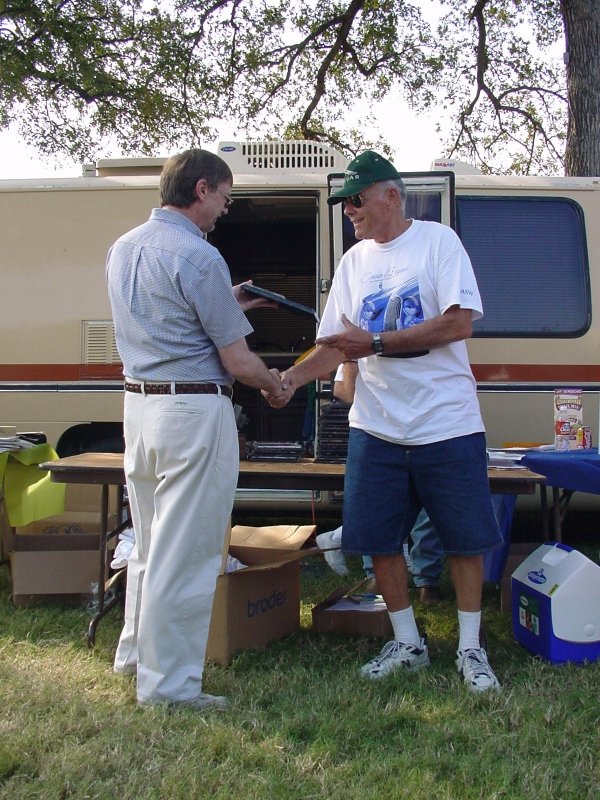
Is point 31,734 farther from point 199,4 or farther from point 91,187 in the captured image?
point 199,4

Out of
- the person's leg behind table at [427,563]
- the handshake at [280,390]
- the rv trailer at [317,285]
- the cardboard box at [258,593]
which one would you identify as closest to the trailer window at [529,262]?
the rv trailer at [317,285]

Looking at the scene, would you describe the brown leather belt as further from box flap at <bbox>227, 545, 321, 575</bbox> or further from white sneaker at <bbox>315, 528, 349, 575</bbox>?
white sneaker at <bbox>315, 528, 349, 575</bbox>

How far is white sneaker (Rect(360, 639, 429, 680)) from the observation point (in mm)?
2961

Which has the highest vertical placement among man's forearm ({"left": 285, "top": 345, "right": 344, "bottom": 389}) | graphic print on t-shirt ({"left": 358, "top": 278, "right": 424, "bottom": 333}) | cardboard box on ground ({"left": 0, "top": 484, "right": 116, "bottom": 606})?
graphic print on t-shirt ({"left": 358, "top": 278, "right": 424, "bottom": 333})

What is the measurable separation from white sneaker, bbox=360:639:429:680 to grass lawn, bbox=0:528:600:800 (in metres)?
0.06

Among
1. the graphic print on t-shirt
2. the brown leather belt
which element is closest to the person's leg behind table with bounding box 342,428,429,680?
the graphic print on t-shirt

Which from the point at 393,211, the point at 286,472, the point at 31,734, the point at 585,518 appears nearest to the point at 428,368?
the point at 393,211

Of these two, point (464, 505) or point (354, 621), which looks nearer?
point (464, 505)

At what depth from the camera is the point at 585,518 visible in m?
6.27

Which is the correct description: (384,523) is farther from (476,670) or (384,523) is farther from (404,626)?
(476,670)

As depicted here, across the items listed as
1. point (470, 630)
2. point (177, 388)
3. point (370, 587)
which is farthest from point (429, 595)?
point (177, 388)

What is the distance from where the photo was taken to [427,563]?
13.8 feet

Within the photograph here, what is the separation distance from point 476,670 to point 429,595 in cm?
128

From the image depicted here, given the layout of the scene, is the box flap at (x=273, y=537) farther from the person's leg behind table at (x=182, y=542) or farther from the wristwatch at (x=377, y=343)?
the wristwatch at (x=377, y=343)
